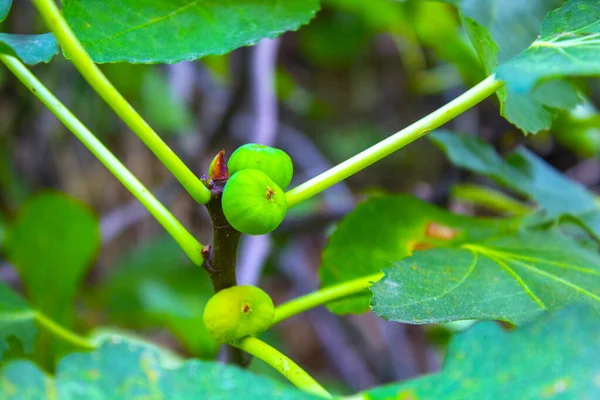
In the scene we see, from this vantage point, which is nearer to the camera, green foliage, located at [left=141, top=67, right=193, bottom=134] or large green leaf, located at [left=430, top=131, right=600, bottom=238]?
large green leaf, located at [left=430, top=131, right=600, bottom=238]

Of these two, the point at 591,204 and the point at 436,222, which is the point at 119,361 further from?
the point at 591,204

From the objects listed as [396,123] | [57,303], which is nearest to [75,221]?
[57,303]

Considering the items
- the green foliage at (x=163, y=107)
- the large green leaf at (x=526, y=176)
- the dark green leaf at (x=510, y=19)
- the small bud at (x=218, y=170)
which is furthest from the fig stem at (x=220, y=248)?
the green foliage at (x=163, y=107)

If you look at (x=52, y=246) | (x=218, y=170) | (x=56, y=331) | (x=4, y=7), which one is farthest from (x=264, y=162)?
(x=52, y=246)

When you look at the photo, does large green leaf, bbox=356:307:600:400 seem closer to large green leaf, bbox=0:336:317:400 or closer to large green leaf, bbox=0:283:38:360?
large green leaf, bbox=0:336:317:400

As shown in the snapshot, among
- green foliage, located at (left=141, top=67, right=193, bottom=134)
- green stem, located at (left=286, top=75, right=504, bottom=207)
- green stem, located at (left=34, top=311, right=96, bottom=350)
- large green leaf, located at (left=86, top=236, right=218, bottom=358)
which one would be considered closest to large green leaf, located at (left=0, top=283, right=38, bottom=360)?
green stem, located at (left=34, top=311, right=96, bottom=350)

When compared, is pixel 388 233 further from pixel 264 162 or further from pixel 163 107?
pixel 163 107

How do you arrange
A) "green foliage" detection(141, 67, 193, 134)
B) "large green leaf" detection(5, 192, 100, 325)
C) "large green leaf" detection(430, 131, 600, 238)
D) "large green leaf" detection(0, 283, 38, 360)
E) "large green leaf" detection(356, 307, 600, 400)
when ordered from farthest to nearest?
"green foliage" detection(141, 67, 193, 134) < "large green leaf" detection(5, 192, 100, 325) < "large green leaf" detection(430, 131, 600, 238) < "large green leaf" detection(0, 283, 38, 360) < "large green leaf" detection(356, 307, 600, 400)
